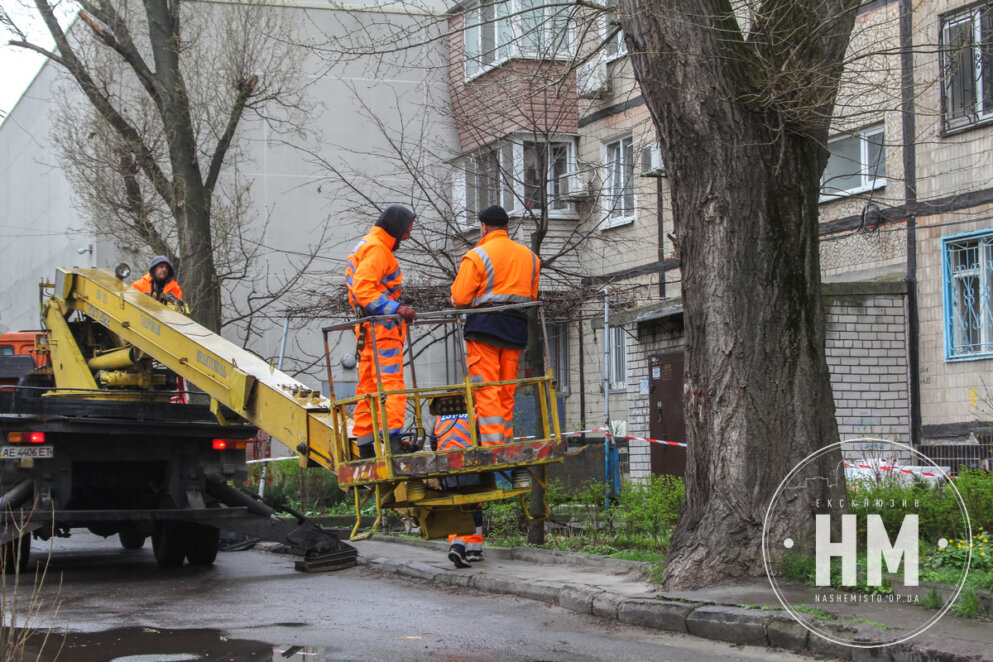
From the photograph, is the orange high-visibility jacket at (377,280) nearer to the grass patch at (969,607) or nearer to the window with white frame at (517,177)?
the window with white frame at (517,177)

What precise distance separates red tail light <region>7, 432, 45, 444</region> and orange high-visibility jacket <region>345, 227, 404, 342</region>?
330cm

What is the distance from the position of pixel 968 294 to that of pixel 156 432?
31.6ft

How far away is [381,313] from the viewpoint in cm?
809

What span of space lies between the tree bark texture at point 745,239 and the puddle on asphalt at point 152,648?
2.73 m

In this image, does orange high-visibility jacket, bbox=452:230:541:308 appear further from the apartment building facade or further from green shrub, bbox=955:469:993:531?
the apartment building facade

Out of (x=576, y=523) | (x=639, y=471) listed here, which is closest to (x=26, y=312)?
(x=639, y=471)

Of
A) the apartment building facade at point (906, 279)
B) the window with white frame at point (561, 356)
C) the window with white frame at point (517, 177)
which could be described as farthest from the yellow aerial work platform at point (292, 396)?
the window with white frame at point (561, 356)

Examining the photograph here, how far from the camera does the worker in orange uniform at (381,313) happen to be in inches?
316

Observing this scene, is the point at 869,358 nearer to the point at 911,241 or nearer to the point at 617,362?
the point at 911,241

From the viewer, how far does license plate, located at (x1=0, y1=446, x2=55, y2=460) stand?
31.5 feet

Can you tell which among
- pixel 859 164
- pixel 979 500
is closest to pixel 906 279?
pixel 859 164

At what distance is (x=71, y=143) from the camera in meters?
20.4

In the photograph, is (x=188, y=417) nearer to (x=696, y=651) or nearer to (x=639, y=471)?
(x=696, y=651)

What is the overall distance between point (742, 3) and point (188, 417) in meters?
6.00
